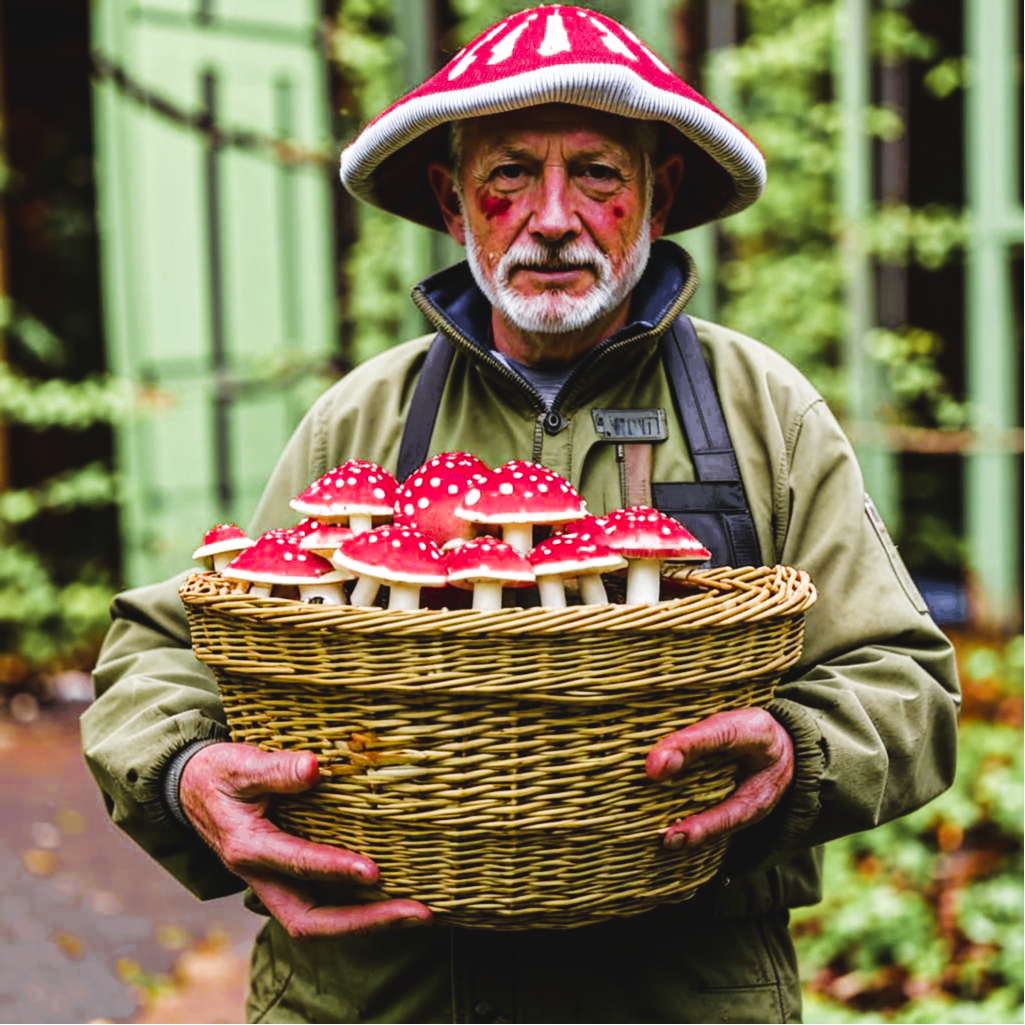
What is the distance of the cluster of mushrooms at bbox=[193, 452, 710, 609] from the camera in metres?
1.69

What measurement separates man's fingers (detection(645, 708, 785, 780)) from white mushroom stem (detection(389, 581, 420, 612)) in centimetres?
37

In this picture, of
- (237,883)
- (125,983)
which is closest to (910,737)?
(237,883)

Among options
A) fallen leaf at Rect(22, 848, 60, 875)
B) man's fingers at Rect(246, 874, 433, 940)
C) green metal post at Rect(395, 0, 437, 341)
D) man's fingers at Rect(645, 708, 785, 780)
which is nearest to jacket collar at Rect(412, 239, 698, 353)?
man's fingers at Rect(645, 708, 785, 780)

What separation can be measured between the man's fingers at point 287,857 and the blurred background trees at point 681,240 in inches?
168

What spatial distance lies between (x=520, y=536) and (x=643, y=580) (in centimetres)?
18

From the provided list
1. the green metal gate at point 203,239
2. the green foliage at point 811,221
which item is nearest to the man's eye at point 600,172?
the green foliage at point 811,221

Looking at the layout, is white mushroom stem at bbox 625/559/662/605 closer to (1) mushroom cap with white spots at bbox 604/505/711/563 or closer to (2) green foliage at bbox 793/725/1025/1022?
(1) mushroom cap with white spots at bbox 604/505/711/563

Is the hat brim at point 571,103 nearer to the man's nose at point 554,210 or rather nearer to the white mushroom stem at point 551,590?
the man's nose at point 554,210

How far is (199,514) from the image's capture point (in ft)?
21.5

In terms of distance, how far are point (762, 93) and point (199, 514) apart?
3.47 m

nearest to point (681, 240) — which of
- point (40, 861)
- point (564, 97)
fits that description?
point (40, 861)

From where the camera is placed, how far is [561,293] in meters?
2.08

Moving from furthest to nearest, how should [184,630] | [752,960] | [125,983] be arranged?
[125,983], [184,630], [752,960]

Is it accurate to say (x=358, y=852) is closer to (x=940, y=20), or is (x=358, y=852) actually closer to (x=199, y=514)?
(x=199, y=514)
